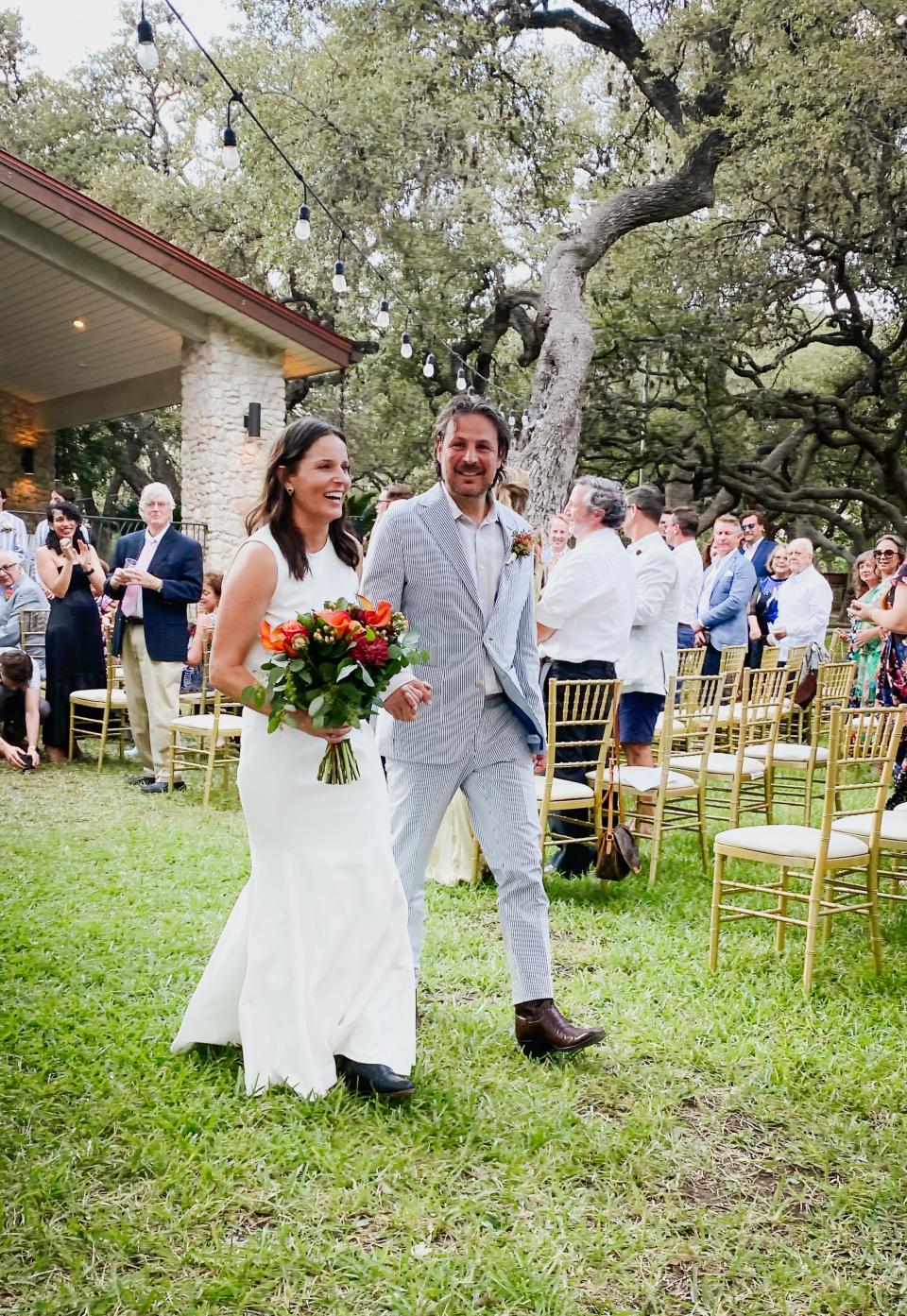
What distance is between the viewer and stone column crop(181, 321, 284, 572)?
45.3 feet

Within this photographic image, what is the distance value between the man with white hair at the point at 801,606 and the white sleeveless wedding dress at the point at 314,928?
6.79 meters

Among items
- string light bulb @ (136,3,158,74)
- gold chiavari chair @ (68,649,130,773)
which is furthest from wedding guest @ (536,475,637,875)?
string light bulb @ (136,3,158,74)

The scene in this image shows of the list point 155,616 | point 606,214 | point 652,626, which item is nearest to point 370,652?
point 652,626

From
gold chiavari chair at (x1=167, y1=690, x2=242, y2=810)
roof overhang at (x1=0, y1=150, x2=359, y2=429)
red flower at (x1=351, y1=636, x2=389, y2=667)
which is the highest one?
roof overhang at (x1=0, y1=150, x2=359, y2=429)

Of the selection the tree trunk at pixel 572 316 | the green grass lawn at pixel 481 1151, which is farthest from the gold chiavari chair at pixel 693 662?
the tree trunk at pixel 572 316

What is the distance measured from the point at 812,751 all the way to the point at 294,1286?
4.60m

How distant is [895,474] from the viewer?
59.9ft

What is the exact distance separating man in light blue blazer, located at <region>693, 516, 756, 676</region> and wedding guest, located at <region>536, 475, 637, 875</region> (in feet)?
11.4

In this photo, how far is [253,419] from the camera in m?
13.9

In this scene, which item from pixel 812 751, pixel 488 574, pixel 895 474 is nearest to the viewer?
pixel 488 574

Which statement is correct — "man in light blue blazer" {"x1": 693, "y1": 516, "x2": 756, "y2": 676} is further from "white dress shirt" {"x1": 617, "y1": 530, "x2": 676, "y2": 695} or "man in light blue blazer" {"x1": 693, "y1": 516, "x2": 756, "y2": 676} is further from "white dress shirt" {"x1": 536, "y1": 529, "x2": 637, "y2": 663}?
"white dress shirt" {"x1": 536, "y1": 529, "x2": 637, "y2": 663}

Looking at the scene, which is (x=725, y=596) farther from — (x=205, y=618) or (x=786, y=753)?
(x=205, y=618)

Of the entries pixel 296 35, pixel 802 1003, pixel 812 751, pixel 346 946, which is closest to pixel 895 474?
pixel 296 35

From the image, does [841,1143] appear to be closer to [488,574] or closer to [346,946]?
[346,946]
